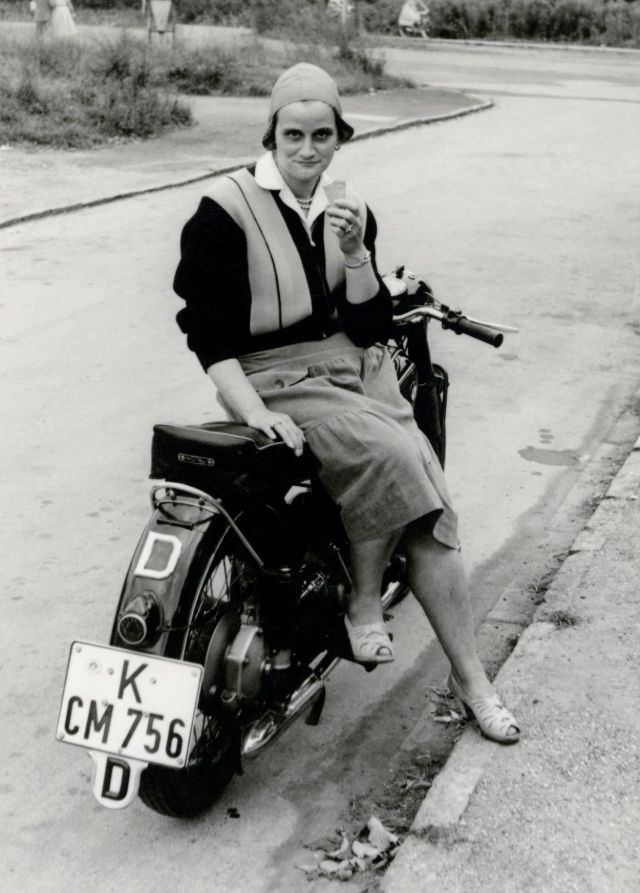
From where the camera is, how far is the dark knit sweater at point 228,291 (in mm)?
3365

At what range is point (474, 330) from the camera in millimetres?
3924

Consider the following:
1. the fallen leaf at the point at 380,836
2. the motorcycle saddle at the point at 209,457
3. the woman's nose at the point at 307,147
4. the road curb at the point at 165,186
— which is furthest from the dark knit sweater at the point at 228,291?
the road curb at the point at 165,186

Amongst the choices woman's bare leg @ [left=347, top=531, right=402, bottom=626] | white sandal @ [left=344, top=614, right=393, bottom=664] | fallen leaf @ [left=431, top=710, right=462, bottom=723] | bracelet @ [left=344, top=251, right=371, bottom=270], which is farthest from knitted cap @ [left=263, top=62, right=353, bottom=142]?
fallen leaf @ [left=431, top=710, right=462, bottom=723]

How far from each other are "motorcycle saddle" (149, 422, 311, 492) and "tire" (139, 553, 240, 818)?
0.68ft

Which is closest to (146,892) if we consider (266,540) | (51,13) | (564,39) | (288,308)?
(266,540)

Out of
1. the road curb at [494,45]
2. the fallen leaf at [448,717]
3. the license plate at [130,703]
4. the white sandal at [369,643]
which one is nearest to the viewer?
the license plate at [130,703]

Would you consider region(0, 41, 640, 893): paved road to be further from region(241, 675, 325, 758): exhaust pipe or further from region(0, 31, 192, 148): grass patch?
region(0, 31, 192, 148): grass patch

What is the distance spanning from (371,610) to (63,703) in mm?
946

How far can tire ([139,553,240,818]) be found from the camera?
3129 millimetres

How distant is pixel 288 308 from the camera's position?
3.46 m

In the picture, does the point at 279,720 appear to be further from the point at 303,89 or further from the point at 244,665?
the point at 303,89

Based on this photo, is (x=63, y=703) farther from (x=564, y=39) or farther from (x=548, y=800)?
(x=564, y=39)

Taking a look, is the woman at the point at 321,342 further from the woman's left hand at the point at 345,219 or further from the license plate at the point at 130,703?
the license plate at the point at 130,703

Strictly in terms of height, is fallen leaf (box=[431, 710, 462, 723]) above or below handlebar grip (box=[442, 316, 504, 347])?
below
